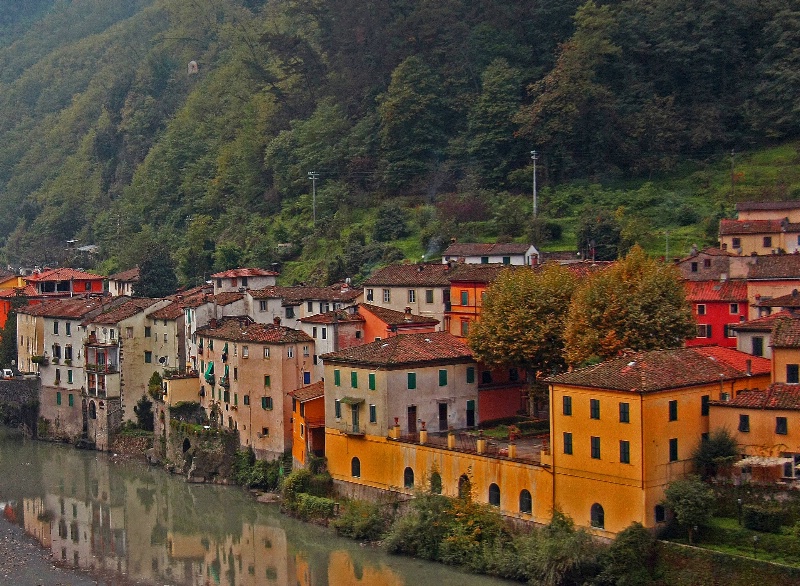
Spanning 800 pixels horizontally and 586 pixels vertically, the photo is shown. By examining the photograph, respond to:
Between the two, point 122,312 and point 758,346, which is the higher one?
point 122,312

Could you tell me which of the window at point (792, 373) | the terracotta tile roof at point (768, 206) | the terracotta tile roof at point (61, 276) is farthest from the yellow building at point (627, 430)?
the terracotta tile roof at point (61, 276)

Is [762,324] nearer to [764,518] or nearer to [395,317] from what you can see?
[764,518]

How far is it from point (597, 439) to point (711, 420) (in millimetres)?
3553

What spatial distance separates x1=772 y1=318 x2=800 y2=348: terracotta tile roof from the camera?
38.1m

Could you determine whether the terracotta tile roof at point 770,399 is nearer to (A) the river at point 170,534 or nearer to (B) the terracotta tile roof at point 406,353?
(A) the river at point 170,534

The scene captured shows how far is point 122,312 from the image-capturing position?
204 feet

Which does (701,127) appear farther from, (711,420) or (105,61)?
(105,61)

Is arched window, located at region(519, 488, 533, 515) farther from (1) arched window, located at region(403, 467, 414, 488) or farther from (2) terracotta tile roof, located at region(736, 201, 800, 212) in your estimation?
(2) terracotta tile roof, located at region(736, 201, 800, 212)

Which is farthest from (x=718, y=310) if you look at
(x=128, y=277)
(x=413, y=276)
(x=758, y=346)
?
(x=128, y=277)

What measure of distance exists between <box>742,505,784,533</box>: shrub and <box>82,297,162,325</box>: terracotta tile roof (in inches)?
1377

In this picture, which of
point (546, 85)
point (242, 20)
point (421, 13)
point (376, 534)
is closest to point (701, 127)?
point (546, 85)

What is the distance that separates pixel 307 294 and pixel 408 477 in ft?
61.3

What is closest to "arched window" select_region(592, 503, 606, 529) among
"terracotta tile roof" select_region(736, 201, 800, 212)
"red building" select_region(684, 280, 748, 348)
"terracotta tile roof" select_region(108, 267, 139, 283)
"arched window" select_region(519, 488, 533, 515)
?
"arched window" select_region(519, 488, 533, 515)

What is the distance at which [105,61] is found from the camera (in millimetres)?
150375
